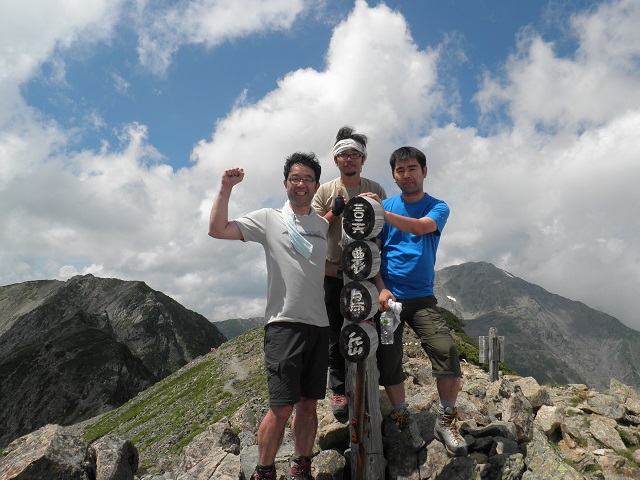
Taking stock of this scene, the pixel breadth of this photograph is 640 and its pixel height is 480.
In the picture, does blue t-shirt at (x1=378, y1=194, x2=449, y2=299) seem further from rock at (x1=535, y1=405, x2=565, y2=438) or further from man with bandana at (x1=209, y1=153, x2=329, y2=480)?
rock at (x1=535, y1=405, x2=565, y2=438)

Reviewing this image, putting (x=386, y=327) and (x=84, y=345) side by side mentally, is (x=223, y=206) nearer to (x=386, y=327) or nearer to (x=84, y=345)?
(x=386, y=327)

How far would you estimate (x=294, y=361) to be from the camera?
5395mm

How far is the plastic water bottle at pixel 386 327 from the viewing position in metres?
5.77

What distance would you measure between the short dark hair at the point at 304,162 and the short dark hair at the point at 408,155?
3.71 ft

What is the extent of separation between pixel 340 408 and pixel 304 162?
4.24 metres

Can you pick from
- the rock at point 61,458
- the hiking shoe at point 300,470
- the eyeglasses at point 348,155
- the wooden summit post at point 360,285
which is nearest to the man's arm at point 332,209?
the wooden summit post at point 360,285

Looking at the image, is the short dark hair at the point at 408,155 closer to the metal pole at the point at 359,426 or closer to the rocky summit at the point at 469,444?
the metal pole at the point at 359,426

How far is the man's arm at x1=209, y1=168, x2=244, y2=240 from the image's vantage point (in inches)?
213

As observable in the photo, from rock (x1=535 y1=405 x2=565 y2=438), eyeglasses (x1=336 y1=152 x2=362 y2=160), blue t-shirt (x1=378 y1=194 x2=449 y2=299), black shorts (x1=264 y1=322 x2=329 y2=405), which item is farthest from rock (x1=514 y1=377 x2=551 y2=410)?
eyeglasses (x1=336 y1=152 x2=362 y2=160)

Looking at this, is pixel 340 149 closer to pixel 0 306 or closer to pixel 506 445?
pixel 506 445

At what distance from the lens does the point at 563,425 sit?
418 inches

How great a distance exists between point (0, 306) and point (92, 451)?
683 ft

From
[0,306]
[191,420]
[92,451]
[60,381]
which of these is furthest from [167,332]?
[92,451]

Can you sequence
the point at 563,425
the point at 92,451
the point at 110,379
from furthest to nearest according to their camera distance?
the point at 110,379 < the point at 563,425 < the point at 92,451
